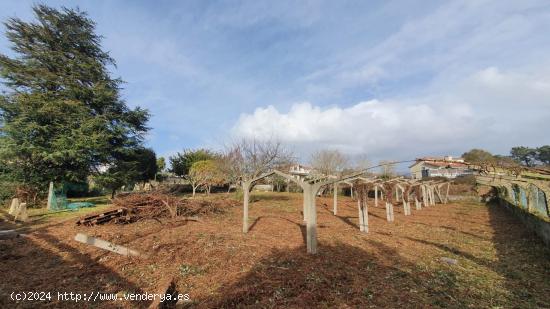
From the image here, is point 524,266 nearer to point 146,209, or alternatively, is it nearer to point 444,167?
point 444,167

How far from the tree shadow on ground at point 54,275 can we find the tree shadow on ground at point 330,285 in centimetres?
191

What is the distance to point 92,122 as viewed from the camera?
20.6 meters

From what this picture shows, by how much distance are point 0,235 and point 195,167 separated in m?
19.8

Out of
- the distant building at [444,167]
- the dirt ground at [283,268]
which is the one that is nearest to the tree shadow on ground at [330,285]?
the dirt ground at [283,268]

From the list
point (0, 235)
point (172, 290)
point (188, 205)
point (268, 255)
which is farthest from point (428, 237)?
point (0, 235)

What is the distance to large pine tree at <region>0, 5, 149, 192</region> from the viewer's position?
748 inches

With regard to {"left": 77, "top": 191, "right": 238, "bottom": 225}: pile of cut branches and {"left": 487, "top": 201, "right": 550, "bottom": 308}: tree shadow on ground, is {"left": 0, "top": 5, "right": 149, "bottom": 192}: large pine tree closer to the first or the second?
{"left": 77, "top": 191, "right": 238, "bottom": 225}: pile of cut branches

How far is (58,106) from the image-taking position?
19984 millimetres

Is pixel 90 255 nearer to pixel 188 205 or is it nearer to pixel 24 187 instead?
pixel 188 205

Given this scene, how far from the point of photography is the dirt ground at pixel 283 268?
496 cm

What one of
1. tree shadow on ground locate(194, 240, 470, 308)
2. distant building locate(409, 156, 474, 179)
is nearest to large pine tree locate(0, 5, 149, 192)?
tree shadow on ground locate(194, 240, 470, 308)

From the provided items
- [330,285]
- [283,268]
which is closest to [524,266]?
[330,285]

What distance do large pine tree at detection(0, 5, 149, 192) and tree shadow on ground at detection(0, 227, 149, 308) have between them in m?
13.3

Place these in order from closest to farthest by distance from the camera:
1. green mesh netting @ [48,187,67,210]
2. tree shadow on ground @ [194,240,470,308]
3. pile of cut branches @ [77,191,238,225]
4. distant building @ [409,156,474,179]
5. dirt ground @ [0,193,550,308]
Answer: tree shadow on ground @ [194,240,470,308] < dirt ground @ [0,193,550,308] < distant building @ [409,156,474,179] < pile of cut branches @ [77,191,238,225] < green mesh netting @ [48,187,67,210]
